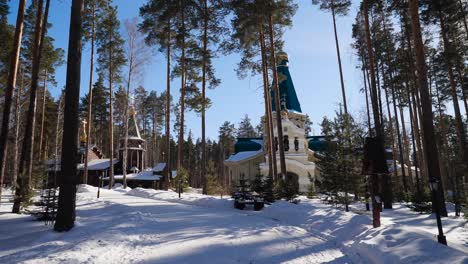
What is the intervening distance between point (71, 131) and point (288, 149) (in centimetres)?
2326

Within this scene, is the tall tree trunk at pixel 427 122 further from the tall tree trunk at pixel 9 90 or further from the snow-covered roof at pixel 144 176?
the snow-covered roof at pixel 144 176

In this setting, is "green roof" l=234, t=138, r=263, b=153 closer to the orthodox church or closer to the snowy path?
the orthodox church

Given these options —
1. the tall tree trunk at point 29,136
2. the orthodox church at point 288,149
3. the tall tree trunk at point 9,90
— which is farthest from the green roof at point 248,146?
the tall tree trunk at point 9,90

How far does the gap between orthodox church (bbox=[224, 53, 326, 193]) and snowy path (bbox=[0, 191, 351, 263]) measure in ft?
58.0

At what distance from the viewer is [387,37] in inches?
842

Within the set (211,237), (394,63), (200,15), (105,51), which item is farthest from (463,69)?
(105,51)

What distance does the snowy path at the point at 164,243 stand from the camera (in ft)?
17.3

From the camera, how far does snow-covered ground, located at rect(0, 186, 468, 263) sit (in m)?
5.23

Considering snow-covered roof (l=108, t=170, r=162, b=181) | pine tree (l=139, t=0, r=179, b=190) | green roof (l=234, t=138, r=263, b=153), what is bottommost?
snow-covered roof (l=108, t=170, r=162, b=181)

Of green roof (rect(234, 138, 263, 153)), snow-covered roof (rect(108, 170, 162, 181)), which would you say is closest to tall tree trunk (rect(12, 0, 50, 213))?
green roof (rect(234, 138, 263, 153))

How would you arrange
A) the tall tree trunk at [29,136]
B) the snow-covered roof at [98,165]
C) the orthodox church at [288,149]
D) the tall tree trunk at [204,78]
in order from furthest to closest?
the snow-covered roof at [98,165]
the orthodox church at [288,149]
the tall tree trunk at [204,78]
the tall tree trunk at [29,136]

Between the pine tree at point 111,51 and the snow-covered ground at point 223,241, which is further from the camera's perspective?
the pine tree at point 111,51

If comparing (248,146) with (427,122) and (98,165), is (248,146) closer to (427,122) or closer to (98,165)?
(98,165)

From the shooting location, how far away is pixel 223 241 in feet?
21.5
